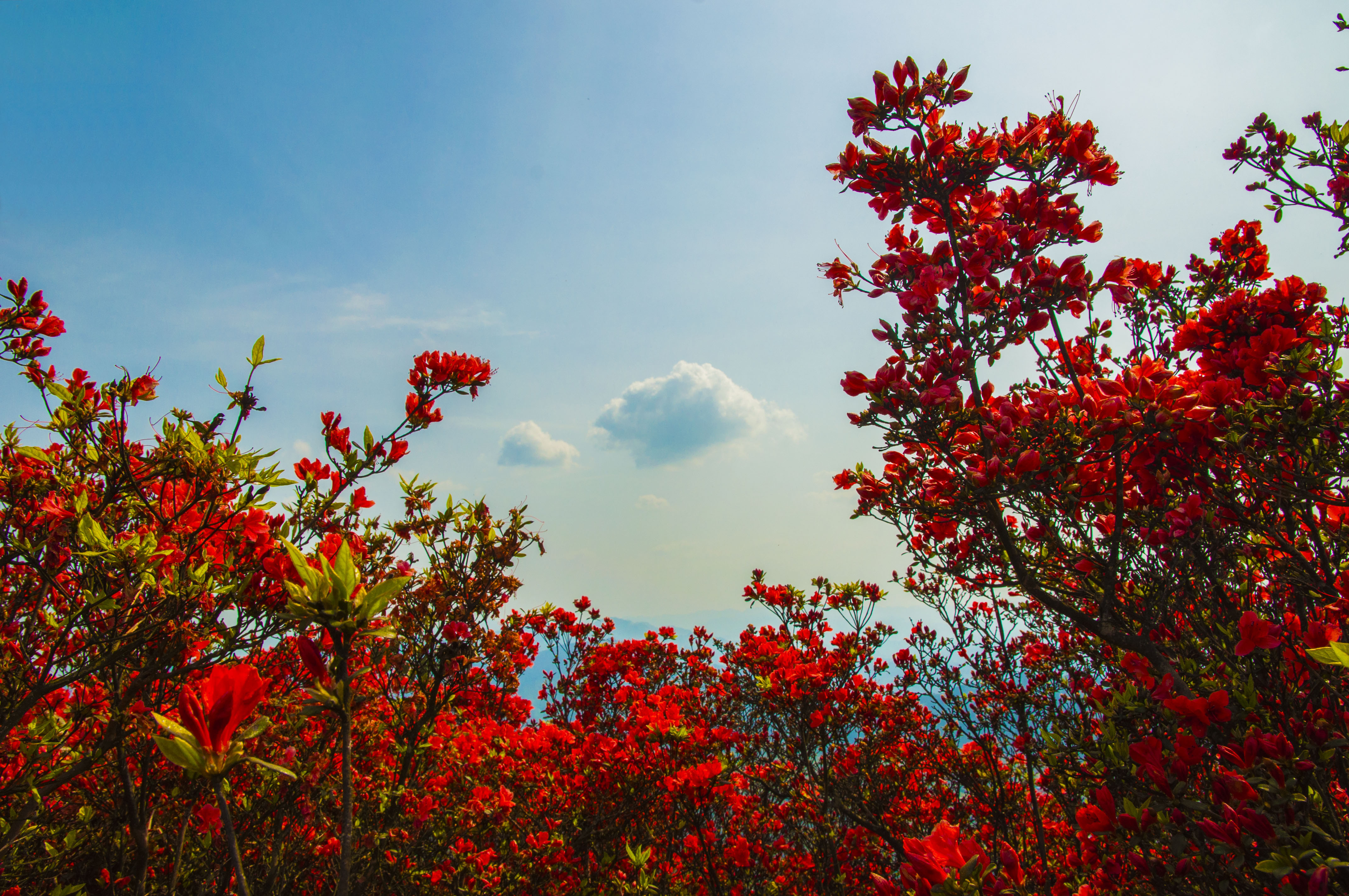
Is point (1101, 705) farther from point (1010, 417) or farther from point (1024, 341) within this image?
point (1024, 341)

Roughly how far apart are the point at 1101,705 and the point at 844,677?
304cm

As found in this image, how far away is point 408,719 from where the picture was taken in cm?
344

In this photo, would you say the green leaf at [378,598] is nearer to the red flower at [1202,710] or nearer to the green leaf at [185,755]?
the green leaf at [185,755]

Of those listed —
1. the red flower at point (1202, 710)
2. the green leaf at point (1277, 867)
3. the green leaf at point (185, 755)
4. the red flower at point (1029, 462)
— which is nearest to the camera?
the green leaf at point (185, 755)

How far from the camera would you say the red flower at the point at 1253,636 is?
1.81 meters

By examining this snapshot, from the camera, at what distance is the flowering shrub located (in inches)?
68.8

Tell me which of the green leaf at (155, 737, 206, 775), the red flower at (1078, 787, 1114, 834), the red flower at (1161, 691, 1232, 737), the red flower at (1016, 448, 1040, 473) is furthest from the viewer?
the red flower at (1016, 448, 1040, 473)

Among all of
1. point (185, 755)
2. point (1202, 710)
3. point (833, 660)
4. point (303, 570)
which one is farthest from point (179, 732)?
point (833, 660)

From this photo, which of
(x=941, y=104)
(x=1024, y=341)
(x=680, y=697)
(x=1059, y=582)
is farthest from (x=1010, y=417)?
(x=680, y=697)

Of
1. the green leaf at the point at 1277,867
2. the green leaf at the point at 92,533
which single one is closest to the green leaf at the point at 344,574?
the green leaf at the point at 92,533

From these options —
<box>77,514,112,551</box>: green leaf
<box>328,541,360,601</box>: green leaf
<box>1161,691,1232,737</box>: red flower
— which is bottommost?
<box>1161,691,1232,737</box>: red flower

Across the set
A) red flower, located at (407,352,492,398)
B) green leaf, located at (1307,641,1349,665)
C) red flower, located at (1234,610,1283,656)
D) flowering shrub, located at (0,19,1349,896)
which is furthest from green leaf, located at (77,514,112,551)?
red flower, located at (1234,610,1283,656)

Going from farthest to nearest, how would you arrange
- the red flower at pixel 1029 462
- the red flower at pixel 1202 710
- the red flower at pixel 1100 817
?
1. the red flower at pixel 1029 462
2. the red flower at pixel 1100 817
3. the red flower at pixel 1202 710

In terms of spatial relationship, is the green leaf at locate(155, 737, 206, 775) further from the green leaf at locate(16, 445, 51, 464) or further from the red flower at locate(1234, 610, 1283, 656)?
the red flower at locate(1234, 610, 1283, 656)
